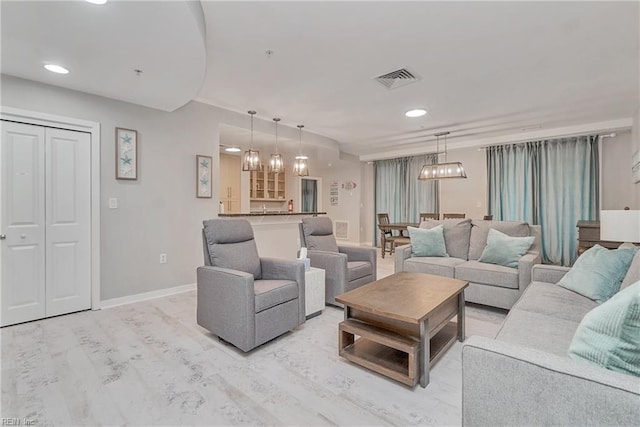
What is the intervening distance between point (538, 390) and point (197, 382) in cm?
181

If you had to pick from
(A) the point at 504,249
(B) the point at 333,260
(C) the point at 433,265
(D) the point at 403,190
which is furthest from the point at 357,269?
(D) the point at 403,190

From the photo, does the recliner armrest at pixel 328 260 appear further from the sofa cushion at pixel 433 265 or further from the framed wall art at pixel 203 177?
the framed wall art at pixel 203 177

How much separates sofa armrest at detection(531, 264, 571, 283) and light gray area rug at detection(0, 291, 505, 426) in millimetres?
625

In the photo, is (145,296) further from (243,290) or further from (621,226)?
(621,226)

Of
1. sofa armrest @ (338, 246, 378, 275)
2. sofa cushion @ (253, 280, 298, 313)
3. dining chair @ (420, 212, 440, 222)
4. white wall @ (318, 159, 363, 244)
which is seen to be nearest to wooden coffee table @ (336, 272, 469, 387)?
sofa cushion @ (253, 280, 298, 313)

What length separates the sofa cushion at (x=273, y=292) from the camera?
90.2 inches

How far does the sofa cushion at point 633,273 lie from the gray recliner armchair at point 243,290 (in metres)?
2.16

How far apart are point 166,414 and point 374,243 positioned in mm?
7019

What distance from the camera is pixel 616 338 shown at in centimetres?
98

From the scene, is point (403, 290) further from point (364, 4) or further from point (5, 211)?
point (5, 211)

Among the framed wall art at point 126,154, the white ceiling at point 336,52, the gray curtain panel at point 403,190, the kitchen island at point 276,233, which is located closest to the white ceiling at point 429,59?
the white ceiling at point 336,52

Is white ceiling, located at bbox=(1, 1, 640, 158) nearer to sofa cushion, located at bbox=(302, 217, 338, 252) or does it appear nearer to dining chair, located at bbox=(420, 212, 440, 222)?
sofa cushion, located at bbox=(302, 217, 338, 252)

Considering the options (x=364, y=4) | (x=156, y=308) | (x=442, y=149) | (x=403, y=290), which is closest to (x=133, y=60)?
(x=364, y=4)

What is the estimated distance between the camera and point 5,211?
2787 mm
